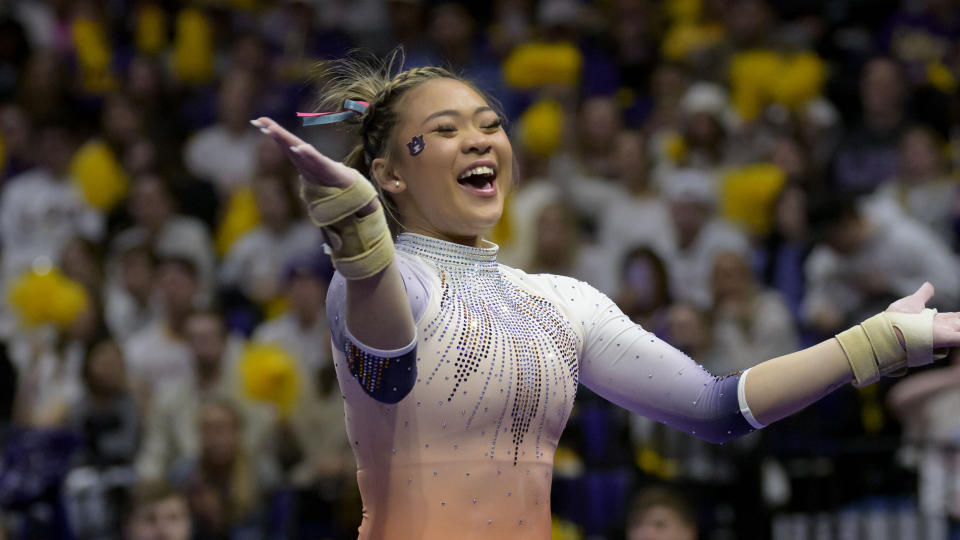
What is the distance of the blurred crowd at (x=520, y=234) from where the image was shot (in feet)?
18.1

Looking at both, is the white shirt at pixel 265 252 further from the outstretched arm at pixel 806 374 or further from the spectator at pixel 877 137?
the outstretched arm at pixel 806 374

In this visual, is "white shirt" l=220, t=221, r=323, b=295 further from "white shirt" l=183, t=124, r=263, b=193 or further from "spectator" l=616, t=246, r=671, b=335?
"spectator" l=616, t=246, r=671, b=335

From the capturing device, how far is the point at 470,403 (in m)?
2.42

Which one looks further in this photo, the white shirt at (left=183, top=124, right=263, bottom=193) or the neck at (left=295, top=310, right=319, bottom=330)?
the white shirt at (left=183, top=124, right=263, bottom=193)

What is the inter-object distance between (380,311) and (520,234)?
16.3ft

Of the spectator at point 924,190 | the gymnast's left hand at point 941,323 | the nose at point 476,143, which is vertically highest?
the spectator at point 924,190

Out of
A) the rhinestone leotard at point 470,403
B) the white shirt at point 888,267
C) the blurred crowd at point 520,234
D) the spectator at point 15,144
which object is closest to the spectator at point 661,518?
the blurred crowd at point 520,234

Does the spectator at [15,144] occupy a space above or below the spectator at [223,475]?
above

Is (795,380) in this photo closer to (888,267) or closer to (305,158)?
(305,158)

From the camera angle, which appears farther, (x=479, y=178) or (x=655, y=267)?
(x=655, y=267)

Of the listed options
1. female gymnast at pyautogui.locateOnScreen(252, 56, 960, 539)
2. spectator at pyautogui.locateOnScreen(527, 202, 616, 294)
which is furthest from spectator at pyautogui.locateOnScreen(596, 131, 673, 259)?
female gymnast at pyautogui.locateOnScreen(252, 56, 960, 539)

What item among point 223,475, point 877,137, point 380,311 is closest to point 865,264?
point 877,137

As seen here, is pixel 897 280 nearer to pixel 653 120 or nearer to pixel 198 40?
pixel 653 120

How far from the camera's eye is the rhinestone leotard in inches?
94.7
